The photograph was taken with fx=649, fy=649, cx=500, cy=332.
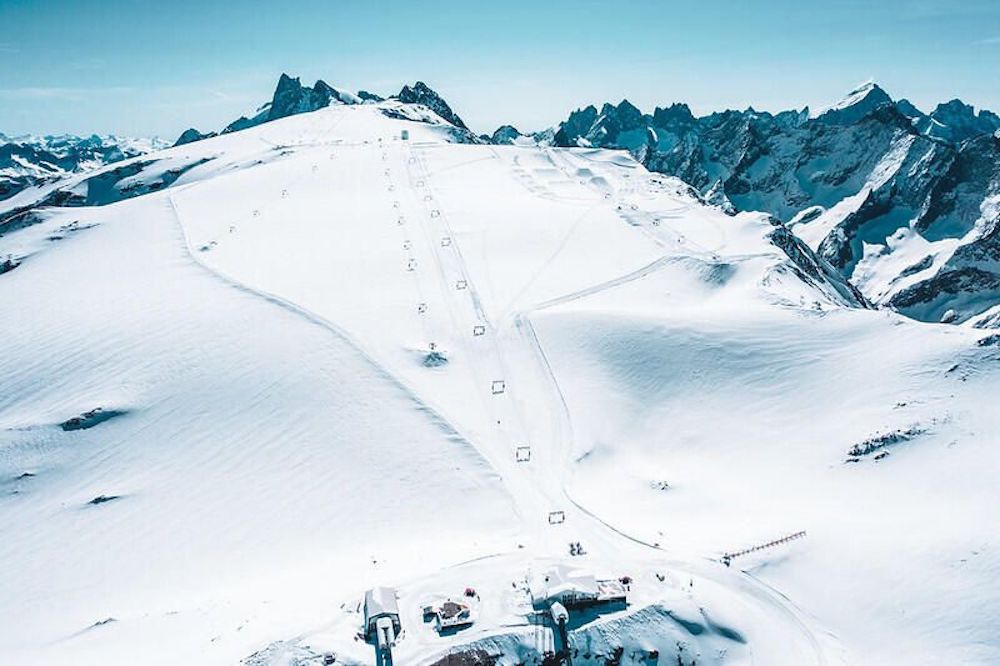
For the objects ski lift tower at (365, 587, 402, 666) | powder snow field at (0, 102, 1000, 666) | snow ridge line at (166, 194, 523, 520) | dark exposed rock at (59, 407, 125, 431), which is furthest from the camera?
dark exposed rock at (59, 407, 125, 431)

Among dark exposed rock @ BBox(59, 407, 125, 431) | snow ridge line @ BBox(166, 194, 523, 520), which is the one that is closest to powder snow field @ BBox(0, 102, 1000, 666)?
snow ridge line @ BBox(166, 194, 523, 520)

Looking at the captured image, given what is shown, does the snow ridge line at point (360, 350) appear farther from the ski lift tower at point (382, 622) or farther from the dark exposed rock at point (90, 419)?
the dark exposed rock at point (90, 419)

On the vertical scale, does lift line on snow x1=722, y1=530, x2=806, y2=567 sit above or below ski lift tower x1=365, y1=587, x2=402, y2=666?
below

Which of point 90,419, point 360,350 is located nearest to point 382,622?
point 360,350

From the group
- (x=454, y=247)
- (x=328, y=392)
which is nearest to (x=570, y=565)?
(x=328, y=392)

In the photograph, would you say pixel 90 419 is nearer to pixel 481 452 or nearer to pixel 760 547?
pixel 481 452

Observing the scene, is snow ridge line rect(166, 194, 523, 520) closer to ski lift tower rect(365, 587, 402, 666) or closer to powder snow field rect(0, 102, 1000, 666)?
Result: powder snow field rect(0, 102, 1000, 666)
